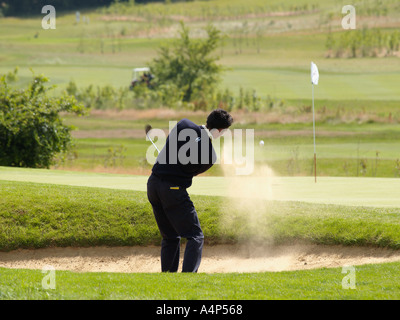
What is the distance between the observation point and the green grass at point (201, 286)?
7457 mm

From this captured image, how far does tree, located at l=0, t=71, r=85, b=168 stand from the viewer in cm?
2433

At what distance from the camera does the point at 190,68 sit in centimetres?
5347

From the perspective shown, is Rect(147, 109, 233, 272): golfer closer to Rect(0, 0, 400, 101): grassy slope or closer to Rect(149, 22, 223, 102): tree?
Rect(149, 22, 223, 102): tree

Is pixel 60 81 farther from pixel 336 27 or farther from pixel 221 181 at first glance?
pixel 221 181

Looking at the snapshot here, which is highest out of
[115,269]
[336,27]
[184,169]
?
[336,27]

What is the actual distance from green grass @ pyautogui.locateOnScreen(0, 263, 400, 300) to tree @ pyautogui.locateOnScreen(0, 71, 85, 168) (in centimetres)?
1596

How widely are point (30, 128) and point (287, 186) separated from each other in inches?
453

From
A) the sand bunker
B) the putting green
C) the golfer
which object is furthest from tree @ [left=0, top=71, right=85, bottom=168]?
the golfer

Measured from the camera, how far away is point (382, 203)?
13.3 m

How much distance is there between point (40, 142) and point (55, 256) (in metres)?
13.6

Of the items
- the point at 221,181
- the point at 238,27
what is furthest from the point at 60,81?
the point at 221,181

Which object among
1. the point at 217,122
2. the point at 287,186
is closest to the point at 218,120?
the point at 217,122

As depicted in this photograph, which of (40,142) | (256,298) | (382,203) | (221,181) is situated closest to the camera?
(256,298)
